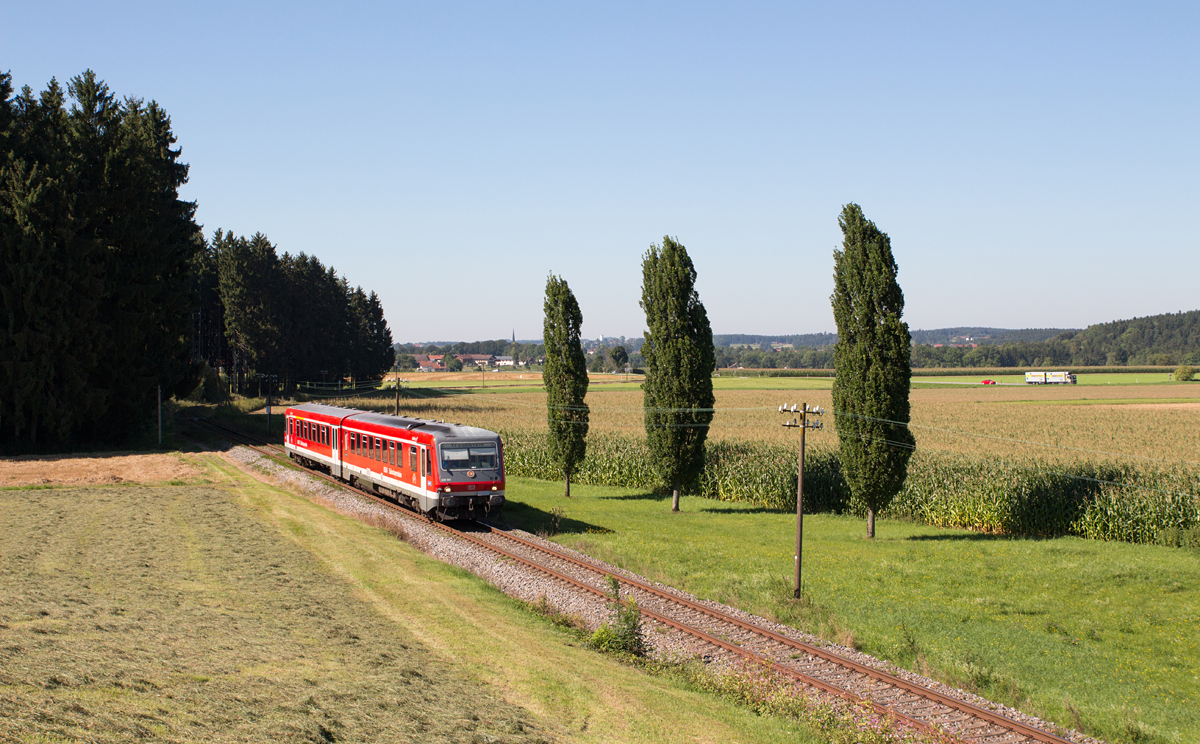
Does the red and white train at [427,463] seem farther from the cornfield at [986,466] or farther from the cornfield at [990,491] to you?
the cornfield at [986,466]

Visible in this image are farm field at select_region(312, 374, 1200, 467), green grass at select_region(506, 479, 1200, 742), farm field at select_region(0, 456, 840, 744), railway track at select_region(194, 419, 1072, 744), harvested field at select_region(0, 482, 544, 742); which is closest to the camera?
harvested field at select_region(0, 482, 544, 742)

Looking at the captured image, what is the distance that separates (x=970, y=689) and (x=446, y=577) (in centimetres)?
1323

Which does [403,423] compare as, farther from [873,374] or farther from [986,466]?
[986,466]

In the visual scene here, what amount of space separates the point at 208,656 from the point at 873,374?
26.2m

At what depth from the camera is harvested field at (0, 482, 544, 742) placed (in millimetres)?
9773

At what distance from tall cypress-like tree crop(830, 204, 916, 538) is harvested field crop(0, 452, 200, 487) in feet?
107

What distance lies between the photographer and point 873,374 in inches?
1253

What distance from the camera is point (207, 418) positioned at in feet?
243

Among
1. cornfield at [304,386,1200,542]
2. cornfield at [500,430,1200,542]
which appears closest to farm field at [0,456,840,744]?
cornfield at [500,430,1200,542]

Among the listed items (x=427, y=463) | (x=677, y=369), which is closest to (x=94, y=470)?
(x=427, y=463)

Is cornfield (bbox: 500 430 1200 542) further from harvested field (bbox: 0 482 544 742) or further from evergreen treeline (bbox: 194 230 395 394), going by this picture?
evergreen treeline (bbox: 194 230 395 394)

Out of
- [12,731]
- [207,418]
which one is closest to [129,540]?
[12,731]

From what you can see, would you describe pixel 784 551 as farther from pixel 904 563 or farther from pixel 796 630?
pixel 796 630

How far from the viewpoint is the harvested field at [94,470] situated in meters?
38.7
